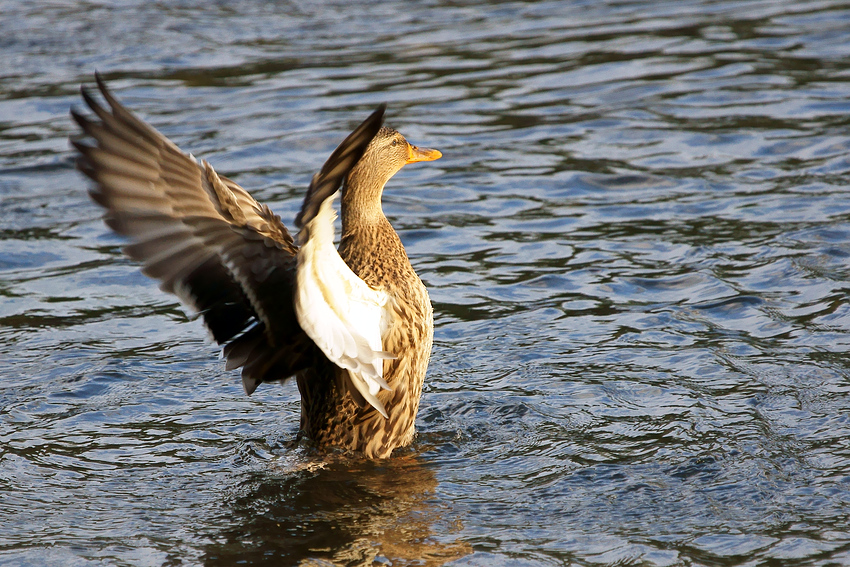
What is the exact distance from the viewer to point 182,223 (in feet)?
14.3

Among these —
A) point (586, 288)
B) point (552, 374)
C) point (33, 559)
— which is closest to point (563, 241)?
point (586, 288)

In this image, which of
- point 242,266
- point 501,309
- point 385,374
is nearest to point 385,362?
point 385,374

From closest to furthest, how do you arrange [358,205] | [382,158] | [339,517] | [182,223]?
[182,223], [339,517], [358,205], [382,158]

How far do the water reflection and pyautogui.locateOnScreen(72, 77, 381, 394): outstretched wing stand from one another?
83 centimetres

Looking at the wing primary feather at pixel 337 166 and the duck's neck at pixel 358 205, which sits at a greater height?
the wing primary feather at pixel 337 166

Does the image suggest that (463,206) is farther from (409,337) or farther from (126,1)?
(126,1)

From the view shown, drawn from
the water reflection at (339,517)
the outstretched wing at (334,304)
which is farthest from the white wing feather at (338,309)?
the water reflection at (339,517)

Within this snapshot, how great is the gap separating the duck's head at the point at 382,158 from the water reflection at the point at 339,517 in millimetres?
1350

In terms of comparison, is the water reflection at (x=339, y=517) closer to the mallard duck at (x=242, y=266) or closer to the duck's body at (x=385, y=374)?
the duck's body at (x=385, y=374)

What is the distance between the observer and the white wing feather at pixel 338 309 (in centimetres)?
405

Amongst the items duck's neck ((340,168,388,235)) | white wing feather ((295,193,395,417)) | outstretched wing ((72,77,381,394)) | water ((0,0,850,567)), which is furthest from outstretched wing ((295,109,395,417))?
water ((0,0,850,567))

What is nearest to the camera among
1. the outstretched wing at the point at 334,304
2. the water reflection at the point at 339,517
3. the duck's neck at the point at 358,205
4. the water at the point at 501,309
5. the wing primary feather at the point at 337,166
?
the wing primary feather at the point at 337,166

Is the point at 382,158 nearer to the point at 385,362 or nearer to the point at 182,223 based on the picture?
the point at 385,362

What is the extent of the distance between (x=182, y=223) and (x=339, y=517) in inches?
54.4
